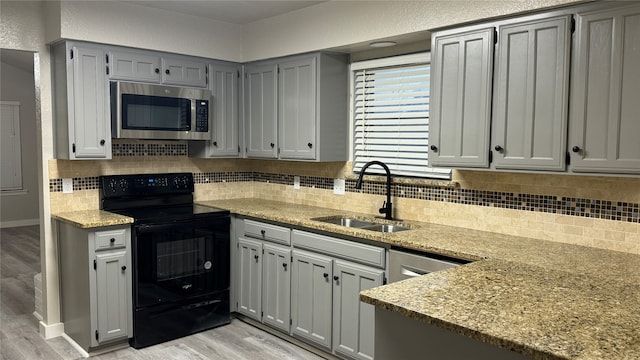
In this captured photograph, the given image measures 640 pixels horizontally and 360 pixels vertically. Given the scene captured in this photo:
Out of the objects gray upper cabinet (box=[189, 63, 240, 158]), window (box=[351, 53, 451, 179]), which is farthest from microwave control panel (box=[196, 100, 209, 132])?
window (box=[351, 53, 451, 179])

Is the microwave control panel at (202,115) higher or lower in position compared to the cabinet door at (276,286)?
higher

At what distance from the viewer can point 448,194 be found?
3.44 metres

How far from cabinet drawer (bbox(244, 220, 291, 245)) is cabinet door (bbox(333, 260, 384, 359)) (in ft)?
1.71

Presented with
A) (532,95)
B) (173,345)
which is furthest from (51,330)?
(532,95)

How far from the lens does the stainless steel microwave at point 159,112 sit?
384 cm

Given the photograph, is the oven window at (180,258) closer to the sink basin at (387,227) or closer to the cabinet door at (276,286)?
the cabinet door at (276,286)

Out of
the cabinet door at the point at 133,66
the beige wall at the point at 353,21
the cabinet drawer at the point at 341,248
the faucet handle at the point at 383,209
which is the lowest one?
the cabinet drawer at the point at 341,248

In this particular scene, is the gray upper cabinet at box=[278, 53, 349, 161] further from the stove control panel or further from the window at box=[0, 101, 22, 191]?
the window at box=[0, 101, 22, 191]

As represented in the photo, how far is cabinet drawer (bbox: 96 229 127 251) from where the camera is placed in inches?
137

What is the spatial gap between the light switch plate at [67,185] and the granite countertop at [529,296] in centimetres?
244

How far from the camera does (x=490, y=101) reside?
2863mm

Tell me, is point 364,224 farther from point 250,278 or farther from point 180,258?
point 180,258

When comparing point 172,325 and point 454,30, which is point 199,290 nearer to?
point 172,325

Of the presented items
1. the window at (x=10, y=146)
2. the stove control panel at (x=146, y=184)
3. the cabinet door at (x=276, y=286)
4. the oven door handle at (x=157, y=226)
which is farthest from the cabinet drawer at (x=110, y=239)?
the window at (x=10, y=146)
